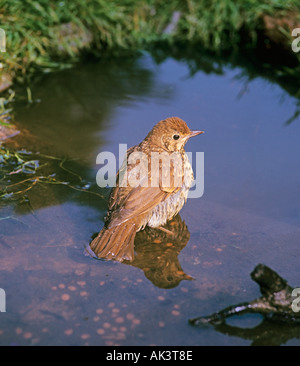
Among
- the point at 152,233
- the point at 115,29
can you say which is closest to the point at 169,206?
the point at 152,233

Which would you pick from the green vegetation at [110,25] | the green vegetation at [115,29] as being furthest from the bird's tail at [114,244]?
the green vegetation at [110,25]

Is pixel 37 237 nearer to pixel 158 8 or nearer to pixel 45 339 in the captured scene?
pixel 45 339

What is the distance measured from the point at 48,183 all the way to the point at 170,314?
6.80ft

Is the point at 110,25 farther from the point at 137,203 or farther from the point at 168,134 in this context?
the point at 137,203

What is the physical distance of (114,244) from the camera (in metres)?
4.40

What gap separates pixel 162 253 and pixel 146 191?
20.7 inches

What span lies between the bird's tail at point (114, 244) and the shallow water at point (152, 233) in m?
0.07

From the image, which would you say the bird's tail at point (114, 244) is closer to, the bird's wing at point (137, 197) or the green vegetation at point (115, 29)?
the bird's wing at point (137, 197)

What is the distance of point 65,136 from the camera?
20.5ft

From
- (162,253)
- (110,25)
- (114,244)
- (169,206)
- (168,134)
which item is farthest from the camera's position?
(110,25)

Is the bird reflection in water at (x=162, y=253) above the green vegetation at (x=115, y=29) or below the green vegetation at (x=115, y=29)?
below

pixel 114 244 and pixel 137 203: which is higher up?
pixel 137 203

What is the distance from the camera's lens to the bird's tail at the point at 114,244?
436cm

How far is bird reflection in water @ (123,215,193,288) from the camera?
424 cm
